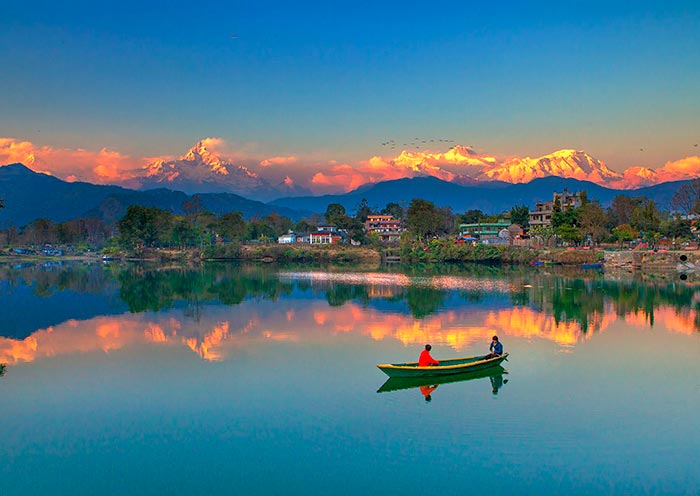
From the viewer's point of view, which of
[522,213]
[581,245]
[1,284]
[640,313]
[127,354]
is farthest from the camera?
[522,213]

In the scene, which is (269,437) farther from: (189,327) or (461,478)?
(189,327)

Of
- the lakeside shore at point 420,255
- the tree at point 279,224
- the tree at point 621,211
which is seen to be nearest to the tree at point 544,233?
the lakeside shore at point 420,255

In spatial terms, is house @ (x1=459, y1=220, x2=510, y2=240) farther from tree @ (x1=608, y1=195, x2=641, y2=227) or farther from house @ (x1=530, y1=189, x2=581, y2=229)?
tree @ (x1=608, y1=195, x2=641, y2=227)

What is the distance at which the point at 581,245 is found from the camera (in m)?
86.0

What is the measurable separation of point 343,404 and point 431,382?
3260mm

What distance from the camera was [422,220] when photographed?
362 feet

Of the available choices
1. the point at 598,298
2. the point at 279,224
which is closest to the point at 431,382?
the point at 598,298

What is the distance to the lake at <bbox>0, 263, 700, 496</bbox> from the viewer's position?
1252cm

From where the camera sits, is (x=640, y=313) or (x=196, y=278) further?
(x=196, y=278)

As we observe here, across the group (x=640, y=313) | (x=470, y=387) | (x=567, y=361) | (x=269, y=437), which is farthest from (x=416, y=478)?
(x=640, y=313)

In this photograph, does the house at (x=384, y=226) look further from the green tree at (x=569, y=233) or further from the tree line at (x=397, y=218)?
the green tree at (x=569, y=233)

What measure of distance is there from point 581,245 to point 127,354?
7551 centimetres

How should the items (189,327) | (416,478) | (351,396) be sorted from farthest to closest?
(189,327) < (351,396) < (416,478)

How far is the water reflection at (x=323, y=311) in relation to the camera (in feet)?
88.4
